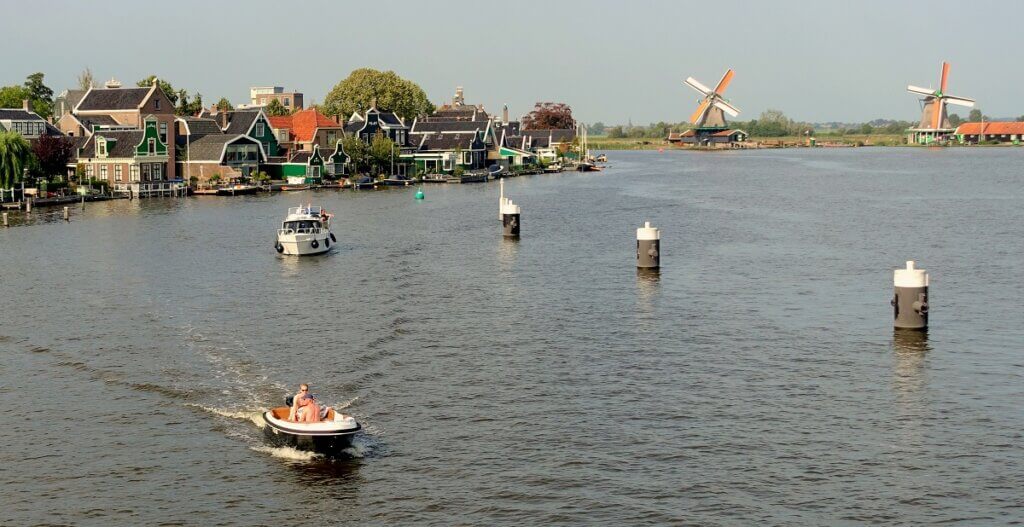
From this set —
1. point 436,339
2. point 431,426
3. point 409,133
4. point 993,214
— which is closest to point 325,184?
point 409,133

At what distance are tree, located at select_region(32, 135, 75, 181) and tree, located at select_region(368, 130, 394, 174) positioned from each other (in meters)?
47.3

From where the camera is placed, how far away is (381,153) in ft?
585

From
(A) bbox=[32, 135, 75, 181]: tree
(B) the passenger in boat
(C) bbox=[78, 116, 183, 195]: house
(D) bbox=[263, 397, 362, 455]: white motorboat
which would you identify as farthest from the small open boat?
(C) bbox=[78, 116, 183, 195]: house

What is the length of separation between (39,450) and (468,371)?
624 inches

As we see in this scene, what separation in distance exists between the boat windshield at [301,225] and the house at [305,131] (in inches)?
3539

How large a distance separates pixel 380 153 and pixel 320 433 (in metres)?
146

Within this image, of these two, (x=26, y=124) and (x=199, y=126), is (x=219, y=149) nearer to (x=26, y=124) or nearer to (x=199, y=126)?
(x=199, y=126)

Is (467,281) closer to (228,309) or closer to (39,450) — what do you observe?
(228,309)

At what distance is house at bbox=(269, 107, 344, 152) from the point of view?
17225 cm

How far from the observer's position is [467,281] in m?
68.9

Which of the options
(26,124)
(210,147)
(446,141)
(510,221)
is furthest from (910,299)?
(446,141)

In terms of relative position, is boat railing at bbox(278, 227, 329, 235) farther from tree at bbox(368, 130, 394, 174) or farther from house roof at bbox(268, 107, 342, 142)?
tree at bbox(368, 130, 394, 174)

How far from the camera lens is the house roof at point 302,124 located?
173875 millimetres

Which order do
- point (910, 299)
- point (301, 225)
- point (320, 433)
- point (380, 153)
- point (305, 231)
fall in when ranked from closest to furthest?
1. point (320, 433)
2. point (910, 299)
3. point (305, 231)
4. point (301, 225)
5. point (380, 153)
